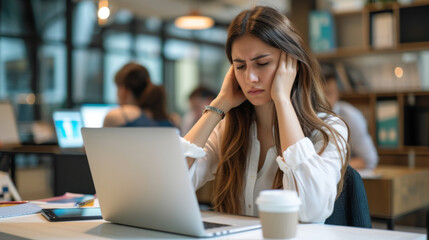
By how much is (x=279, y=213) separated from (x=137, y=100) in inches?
121

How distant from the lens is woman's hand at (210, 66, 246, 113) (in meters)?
1.95

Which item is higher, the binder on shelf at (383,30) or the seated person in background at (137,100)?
the binder on shelf at (383,30)

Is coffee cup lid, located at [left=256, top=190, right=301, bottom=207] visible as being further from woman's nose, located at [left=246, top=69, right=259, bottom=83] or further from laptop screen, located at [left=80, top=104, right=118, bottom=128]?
laptop screen, located at [left=80, top=104, right=118, bottom=128]

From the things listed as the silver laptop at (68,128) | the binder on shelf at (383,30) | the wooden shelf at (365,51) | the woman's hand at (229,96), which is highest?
the binder on shelf at (383,30)

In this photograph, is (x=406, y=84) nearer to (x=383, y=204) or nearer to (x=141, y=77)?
(x=383, y=204)

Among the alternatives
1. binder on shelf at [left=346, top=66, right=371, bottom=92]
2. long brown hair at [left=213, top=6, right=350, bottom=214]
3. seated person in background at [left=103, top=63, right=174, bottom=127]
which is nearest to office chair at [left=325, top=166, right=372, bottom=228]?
long brown hair at [left=213, top=6, right=350, bottom=214]

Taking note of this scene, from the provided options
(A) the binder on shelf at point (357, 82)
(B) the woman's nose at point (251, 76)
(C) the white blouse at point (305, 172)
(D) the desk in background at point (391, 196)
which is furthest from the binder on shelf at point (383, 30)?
(B) the woman's nose at point (251, 76)

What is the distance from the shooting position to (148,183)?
1.31 meters

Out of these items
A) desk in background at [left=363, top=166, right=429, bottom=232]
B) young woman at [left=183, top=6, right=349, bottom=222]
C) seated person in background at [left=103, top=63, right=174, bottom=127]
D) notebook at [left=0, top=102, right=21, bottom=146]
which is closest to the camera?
young woman at [left=183, top=6, right=349, bottom=222]

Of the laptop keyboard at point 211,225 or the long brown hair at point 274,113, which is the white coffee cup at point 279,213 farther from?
the long brown hair at point 274,113

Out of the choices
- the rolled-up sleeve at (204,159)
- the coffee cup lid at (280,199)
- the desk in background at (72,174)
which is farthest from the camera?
the desk in background at (72,174)

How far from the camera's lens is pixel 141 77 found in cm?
406

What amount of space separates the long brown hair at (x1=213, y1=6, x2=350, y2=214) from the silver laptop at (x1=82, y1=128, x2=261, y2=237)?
36cm

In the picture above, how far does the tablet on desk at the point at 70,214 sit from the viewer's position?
1560 millimetres
